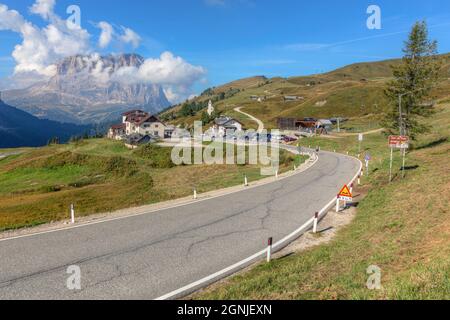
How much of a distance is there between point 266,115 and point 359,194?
143559mm

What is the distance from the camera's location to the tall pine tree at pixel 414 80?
3919 cm

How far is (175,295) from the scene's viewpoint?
29.5ft

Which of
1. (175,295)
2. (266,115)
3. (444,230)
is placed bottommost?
(175,295)

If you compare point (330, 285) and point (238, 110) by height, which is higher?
point (238, 110)

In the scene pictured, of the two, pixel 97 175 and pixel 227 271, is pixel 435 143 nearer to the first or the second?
pixel 227 271

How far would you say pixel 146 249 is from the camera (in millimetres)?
12430

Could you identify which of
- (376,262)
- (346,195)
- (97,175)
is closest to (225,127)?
(97,175)

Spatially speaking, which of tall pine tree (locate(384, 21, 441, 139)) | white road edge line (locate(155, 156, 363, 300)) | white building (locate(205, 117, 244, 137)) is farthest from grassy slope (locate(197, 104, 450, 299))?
white building (locate(205, 117, 244, 137))

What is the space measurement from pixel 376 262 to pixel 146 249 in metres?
8.39

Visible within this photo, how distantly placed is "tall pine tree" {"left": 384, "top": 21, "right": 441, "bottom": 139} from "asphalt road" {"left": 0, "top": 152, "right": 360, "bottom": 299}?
27.5 meters

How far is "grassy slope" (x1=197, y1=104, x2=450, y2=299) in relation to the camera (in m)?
7.98

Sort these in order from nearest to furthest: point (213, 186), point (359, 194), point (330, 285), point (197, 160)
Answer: point (330, 285)
point (359, 194)
point (213, 186)
point (197, 160)

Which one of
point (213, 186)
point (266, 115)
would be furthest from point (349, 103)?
point (213, 186)
